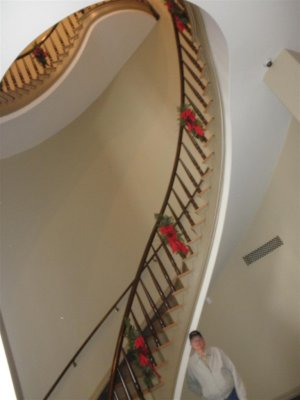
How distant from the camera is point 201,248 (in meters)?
4.79

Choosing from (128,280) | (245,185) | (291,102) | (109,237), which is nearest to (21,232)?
(109,237)

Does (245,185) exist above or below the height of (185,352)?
above

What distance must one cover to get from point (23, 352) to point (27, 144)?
3.38 meters

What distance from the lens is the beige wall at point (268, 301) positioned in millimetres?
4895

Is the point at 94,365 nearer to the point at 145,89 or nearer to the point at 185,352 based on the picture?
the point at 185,352

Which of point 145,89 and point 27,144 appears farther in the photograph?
point 145,89

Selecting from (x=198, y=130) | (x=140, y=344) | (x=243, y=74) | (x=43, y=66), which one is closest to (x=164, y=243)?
(x=140, y=344)

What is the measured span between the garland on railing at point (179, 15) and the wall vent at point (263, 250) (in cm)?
304

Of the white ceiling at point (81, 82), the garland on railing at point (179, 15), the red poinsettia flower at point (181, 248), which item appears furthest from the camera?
the white ceiling at point (81, 82)

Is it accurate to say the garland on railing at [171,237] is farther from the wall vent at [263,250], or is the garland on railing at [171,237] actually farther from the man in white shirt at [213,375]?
the man in white shirt at [213,375]

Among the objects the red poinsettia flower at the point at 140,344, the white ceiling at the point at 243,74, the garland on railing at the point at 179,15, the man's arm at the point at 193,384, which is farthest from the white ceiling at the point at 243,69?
the man's arm at the point at 193,384

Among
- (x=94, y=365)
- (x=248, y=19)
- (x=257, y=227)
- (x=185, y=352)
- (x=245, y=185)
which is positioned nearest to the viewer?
(x=248, y=19)

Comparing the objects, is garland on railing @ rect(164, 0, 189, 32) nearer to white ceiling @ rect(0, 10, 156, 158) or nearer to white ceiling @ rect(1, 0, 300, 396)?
white ceiling @ rect(1, 0, 300, 396)

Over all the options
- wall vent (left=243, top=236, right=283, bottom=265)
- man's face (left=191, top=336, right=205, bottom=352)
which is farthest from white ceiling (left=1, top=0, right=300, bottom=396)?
man's face (left=191, top=336, right=205, bottom=352)
